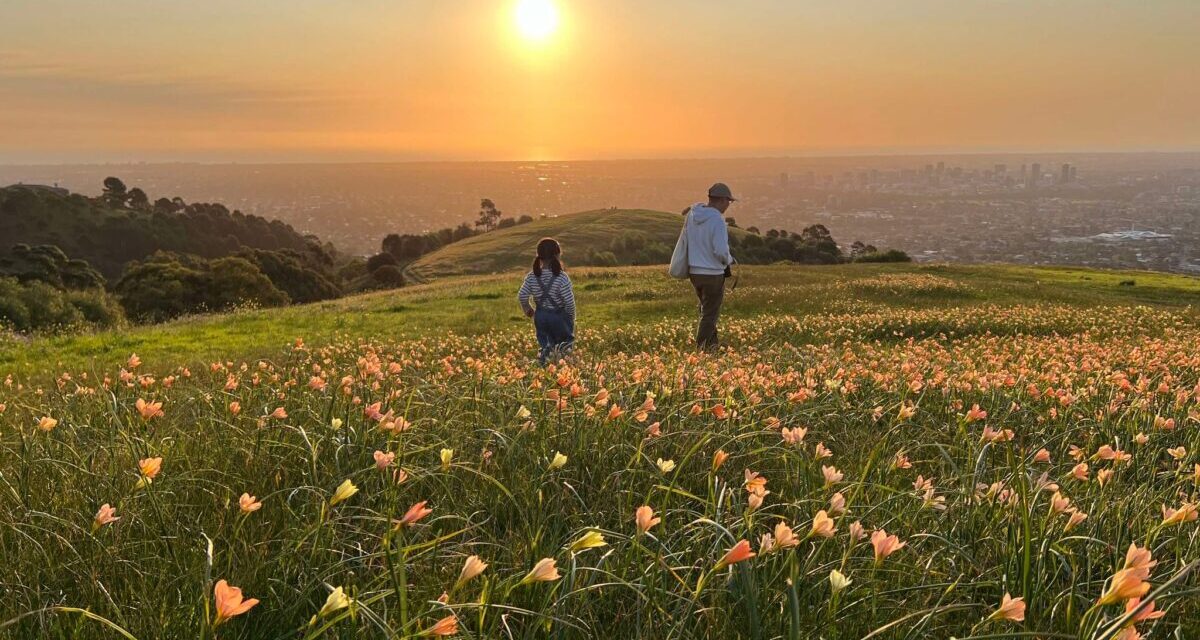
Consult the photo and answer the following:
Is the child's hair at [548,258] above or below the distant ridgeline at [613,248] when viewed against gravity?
above

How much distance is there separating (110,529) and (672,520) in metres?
2.61

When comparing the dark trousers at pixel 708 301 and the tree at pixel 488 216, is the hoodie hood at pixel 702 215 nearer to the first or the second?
the dark trousers at pixel 708 301

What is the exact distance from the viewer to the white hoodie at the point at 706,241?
12656 mm

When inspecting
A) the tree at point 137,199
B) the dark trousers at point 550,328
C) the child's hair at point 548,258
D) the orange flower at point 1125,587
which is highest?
the tree at point 137,199

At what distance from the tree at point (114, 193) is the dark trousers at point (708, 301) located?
127 meters

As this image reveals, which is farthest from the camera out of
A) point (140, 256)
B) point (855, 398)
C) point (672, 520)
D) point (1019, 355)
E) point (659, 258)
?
point (140, 256)

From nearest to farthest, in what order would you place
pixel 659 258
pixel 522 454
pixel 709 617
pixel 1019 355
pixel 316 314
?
pixel 709 617
pixel 522 454
pixel 1019 355
pixel 316 314
pixel 659 258

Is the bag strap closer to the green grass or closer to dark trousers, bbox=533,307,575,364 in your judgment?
dark trousers, bbox=533,307,575,364

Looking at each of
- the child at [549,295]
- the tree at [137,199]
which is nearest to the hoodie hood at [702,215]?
the child at [549,295]

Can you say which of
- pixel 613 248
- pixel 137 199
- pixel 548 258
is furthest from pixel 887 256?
pixel 137 199

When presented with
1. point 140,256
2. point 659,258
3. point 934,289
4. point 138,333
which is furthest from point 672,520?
point 140,256

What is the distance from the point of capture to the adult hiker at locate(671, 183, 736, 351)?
1266cm

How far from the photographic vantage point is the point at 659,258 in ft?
270

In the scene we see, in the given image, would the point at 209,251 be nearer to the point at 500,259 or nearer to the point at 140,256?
the point at 140,256
